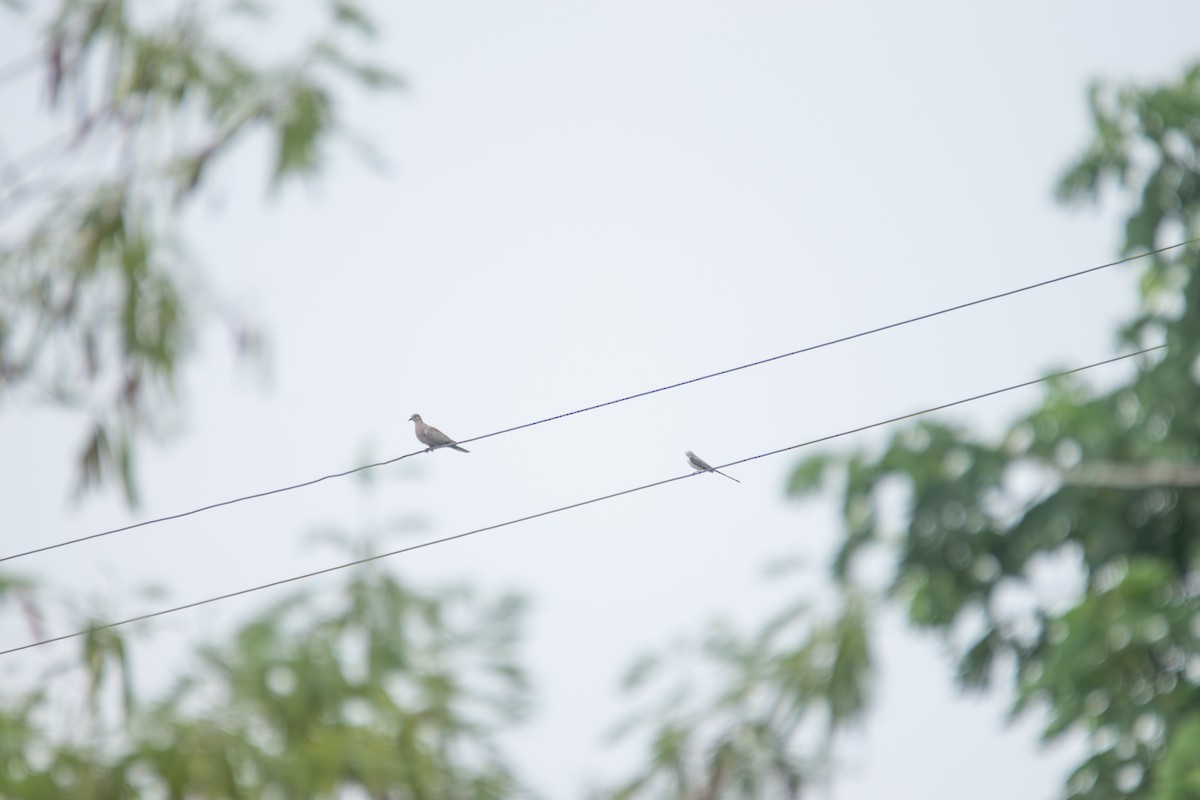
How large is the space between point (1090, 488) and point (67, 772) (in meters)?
8.74

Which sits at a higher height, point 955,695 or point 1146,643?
point 1146,643

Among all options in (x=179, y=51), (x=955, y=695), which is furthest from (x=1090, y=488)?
(x=179, y=51)

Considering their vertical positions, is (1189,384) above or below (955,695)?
above

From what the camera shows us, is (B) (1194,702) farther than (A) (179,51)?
Yes

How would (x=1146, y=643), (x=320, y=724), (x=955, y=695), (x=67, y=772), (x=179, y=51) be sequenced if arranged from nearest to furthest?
(x=67, y=772) → (x=320, y=724) → (x=179, y=51) → (x=1146, y=643) → (x=955, y=695)

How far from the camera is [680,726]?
8781 millimetres

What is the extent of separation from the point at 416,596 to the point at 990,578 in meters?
5.16

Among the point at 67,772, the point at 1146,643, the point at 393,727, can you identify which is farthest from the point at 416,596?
the point at 1146,643

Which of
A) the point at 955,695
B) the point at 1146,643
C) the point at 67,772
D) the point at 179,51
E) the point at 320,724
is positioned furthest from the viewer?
the point at 955,695

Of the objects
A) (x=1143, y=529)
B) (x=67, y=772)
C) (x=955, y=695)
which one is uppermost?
(x=67, y=772)

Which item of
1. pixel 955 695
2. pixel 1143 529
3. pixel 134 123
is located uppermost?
pixel 134 123

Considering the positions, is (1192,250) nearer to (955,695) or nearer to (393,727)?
(955,695)

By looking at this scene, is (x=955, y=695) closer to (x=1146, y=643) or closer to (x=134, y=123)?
(x=1146, y=643)

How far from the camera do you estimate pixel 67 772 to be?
732cm
